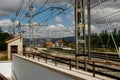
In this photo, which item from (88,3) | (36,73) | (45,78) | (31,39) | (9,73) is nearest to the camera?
(45,78)

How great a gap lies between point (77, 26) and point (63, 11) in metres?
13.2

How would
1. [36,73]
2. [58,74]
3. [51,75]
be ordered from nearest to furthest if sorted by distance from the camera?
1. [58,74]
2. [51,75]
3. [36,73]

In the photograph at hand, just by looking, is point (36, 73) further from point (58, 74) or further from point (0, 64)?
point (0, 64)

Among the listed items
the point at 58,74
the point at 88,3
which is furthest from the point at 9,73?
the point at 58,74

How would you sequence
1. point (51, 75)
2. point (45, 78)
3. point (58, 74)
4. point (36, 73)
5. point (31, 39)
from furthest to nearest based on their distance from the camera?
point (31, 39) < point (36, 73) < point (45, 78) < point (51, 75) < point (58, 74)

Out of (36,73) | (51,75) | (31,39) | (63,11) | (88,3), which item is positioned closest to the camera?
(51,75)

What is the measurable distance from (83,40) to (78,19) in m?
0.96

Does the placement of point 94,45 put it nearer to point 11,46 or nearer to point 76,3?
point 11,46

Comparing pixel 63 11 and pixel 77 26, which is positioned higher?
pixel 63 11

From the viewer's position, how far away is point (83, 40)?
13.9 metres

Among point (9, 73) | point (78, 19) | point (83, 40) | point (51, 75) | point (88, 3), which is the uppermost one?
point (88, 3)

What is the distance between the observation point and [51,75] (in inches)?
535

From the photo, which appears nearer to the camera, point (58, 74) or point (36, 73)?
point (58, 74)

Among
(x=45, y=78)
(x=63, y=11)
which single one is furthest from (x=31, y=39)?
(x=45, y=78)
